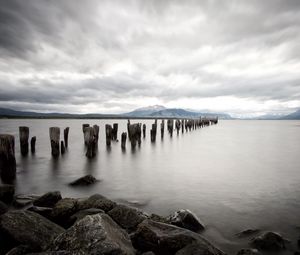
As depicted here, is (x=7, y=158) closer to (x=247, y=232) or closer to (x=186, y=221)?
(x=186, y=221)

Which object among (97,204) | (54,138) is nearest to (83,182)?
(97,204)

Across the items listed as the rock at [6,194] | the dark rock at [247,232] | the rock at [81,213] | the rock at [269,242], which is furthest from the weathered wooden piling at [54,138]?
the rock at [269,242]

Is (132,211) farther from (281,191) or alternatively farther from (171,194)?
(281,191)

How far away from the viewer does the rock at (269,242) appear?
4141 millimetres

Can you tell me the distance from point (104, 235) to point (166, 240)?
114 cm

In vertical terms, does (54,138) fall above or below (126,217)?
above

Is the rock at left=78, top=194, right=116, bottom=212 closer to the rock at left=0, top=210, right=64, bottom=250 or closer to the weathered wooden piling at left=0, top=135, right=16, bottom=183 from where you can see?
the rock at left=0, top=210, right=64, bottom=250

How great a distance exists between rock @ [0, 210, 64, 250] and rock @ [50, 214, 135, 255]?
0.50 m

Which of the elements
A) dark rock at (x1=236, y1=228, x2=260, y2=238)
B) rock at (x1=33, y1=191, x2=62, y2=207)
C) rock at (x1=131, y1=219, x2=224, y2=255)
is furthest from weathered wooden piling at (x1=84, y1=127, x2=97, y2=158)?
dark rock at (x1=236, y1=228, x2=260, y2=238)

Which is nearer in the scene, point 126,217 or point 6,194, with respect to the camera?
point 126,217

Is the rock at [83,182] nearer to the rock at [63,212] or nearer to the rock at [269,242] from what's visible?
the rock at [63,212]

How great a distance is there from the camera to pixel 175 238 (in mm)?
3697

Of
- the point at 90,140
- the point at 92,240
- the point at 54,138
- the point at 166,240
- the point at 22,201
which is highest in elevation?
the point at 54,138

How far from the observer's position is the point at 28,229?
3.83m
